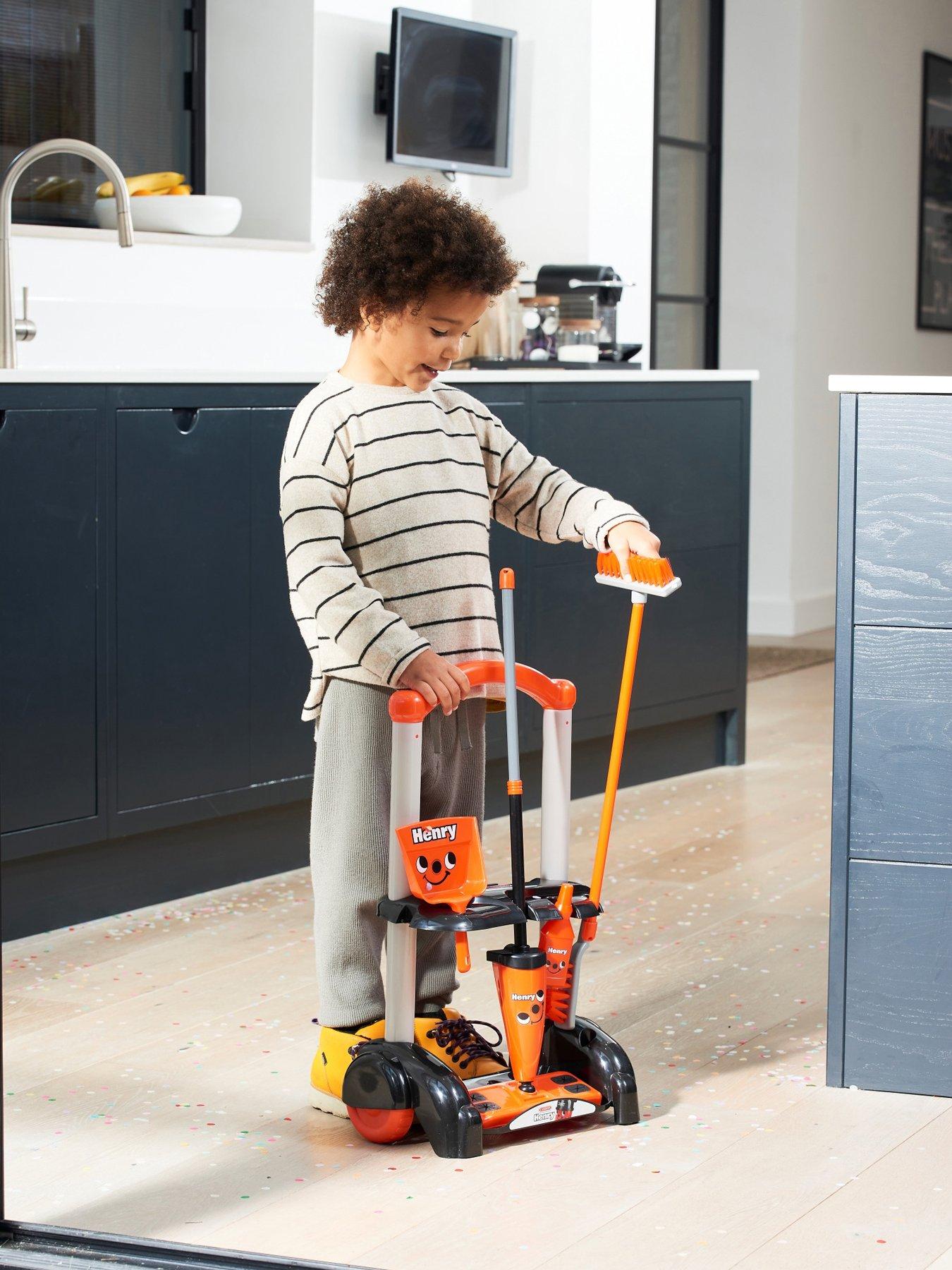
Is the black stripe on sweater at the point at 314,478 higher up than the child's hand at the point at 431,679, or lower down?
higher up

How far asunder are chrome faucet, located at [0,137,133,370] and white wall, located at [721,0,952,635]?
3692mm

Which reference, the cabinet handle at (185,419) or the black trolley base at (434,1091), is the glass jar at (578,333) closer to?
the cabinet handle at (185,419)

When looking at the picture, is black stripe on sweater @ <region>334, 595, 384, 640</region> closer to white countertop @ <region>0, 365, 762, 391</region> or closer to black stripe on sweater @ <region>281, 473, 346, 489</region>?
black stripe on sweater @ <region>281, 473, 346, 489</region>

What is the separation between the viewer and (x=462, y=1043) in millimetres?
1985

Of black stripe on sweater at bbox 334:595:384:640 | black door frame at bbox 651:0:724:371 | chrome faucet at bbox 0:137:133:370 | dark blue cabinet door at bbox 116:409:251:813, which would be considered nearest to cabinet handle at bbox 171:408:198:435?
dark blue cabinet door at bbox 116:409:251:813

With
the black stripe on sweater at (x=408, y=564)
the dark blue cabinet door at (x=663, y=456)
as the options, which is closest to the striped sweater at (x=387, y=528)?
the black stripe on sweater at (x=408, y=564)

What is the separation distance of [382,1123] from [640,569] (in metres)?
0.61

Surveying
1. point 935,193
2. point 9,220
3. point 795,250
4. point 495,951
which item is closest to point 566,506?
point 495,951

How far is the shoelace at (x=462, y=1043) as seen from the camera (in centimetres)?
198

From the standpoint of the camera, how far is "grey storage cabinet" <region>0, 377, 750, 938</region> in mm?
2650

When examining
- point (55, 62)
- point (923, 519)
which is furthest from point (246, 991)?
point (55, 62)

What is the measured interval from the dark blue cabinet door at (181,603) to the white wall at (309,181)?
0.17m

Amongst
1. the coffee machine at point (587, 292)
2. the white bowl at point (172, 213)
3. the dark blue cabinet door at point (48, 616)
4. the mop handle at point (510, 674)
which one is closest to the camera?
the mop handle at point (510, 674)

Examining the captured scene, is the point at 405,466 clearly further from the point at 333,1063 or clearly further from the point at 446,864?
the point at 333,1063
